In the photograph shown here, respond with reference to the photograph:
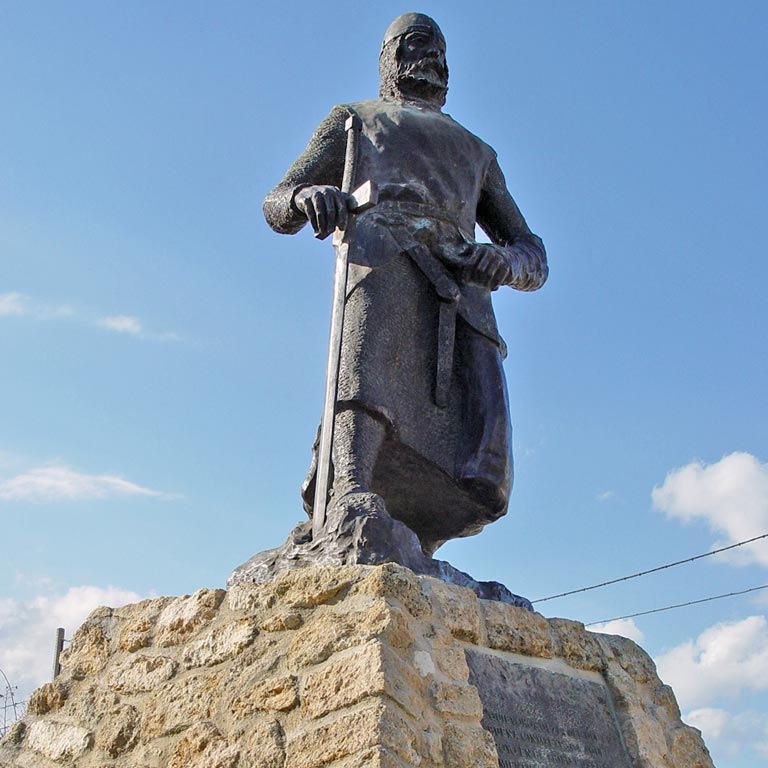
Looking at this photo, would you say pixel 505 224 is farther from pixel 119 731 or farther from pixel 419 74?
pixel 119 731

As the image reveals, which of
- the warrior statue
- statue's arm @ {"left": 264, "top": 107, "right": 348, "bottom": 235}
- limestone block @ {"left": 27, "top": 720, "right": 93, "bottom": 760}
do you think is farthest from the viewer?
statue's arm @ {"left": 264, "top": 107, "right": 348, "bottom": 235}

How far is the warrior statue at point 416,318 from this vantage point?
476 centimetres

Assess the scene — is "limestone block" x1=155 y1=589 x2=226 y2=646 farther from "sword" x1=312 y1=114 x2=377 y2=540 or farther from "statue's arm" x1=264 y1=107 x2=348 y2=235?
"statue's arm" x1=264 y1=107 x2=348 y2=235

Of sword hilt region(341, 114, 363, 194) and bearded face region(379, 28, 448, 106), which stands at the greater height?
bearded face region(379, 28, 448, 106)

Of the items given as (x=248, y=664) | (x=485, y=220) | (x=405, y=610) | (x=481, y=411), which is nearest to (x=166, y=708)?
(x=248, y=664)

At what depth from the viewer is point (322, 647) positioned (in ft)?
12.1

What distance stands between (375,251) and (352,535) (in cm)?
145

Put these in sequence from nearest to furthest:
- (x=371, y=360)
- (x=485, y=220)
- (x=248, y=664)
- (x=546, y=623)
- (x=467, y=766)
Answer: (x=467, y=766), (x=248, y=664), (x=546, y=623), (x=371, y=360), (x=485, y=220)

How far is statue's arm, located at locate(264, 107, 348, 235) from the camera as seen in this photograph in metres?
5.12

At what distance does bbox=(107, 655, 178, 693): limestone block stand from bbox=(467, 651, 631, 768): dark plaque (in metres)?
1.15

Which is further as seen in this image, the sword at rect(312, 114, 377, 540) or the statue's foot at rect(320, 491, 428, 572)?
the sword at rect(312, 114, 377, 540)

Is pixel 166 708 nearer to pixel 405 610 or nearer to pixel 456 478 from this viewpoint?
pixel 405 610

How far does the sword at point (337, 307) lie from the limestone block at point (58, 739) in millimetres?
1184

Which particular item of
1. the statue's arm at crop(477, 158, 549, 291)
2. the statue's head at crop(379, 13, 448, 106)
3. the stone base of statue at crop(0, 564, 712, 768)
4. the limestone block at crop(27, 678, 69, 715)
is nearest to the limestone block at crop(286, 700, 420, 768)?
the stone base of statue at crop(0, 564, 712, 768)
